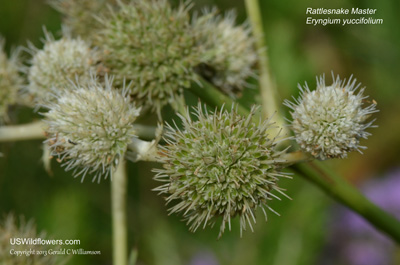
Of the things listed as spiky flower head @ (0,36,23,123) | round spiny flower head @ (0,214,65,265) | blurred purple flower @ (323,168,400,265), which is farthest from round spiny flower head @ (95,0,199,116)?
blurred purple flower @ (323,168,400,265)

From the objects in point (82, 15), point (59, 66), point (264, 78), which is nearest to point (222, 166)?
point (264, 78)

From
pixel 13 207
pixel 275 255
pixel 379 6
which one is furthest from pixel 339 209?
pixel 13 207

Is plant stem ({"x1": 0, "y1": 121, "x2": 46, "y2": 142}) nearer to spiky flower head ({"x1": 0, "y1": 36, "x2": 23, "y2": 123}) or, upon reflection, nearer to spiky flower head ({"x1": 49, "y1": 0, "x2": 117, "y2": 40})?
spiky flower head ({"x1": 0, "y1": 36, "x2": 23, "y2": 123})

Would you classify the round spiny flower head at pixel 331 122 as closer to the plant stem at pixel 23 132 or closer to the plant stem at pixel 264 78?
the plant stem at pixel 264 78

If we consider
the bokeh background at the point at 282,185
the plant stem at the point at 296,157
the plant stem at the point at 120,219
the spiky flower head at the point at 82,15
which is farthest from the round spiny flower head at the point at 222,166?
the bokeh background at the point at 282,185

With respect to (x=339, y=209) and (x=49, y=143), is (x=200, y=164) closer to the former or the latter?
(x=49, y=143)

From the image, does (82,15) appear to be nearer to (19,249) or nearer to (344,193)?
(19,249)
